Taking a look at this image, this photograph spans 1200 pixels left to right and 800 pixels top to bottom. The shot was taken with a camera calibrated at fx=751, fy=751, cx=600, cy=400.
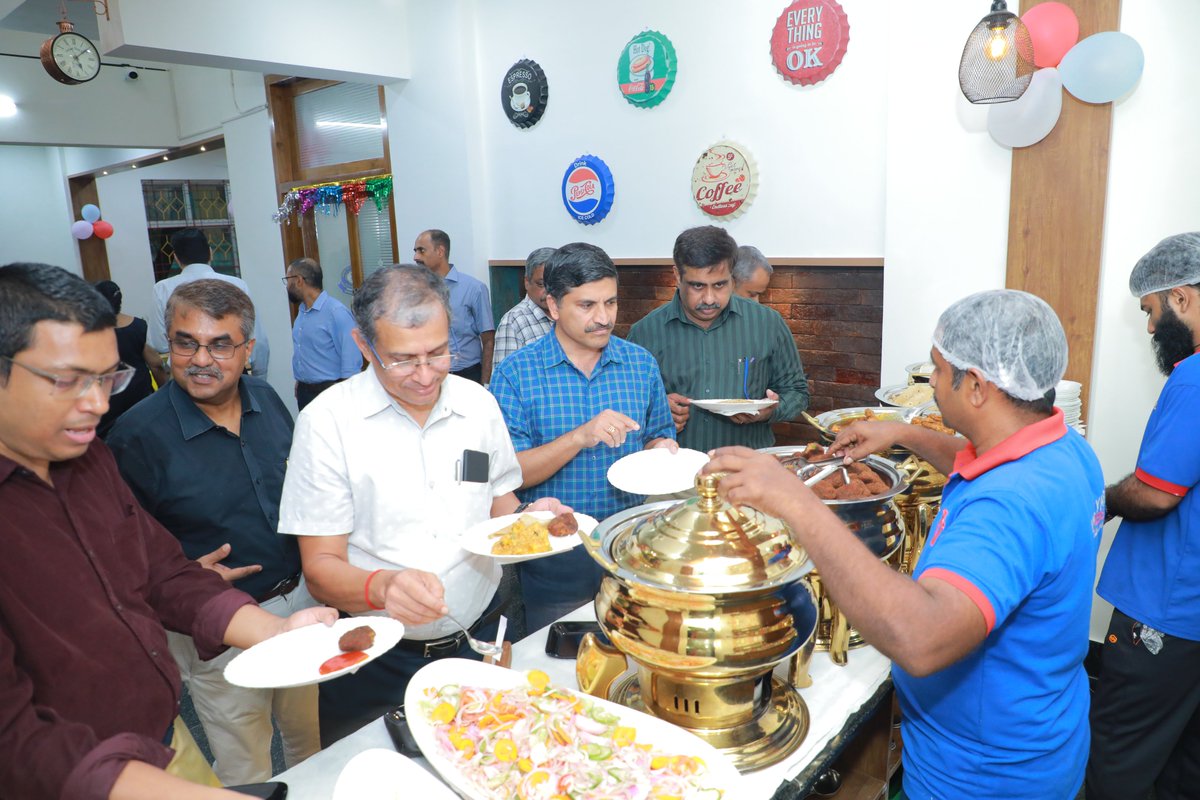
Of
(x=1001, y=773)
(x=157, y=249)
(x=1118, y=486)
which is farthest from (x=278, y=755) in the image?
(x=157, y=249)

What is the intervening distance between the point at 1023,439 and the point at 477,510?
131 cm

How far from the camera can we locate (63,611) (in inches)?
50.6

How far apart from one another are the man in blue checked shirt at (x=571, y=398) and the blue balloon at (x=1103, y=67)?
2.34 metres

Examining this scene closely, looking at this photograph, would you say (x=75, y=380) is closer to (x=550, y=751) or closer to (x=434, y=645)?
(x=550, y=751)

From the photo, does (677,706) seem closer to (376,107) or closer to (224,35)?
(224,35)

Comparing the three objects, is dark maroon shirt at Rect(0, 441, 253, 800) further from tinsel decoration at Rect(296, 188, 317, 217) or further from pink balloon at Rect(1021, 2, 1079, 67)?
tinsel decoration at Rect(296, 188, 317, 217)

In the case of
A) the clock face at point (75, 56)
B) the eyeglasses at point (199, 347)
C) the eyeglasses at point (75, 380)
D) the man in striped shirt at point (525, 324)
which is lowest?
the man in striped shirt at point (525, 324)

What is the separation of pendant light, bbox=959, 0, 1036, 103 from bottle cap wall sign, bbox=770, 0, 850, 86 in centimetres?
124

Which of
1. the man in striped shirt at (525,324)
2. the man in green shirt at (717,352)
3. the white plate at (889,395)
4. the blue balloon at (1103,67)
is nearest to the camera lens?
the white plate at (889,395)

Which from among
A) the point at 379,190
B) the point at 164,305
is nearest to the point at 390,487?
the point at 164,305

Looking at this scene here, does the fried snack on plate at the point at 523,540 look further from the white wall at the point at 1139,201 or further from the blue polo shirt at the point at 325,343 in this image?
the blue polo shirt at the point at 325,343

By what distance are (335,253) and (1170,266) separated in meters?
7.57

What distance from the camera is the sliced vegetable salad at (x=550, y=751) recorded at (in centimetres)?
112

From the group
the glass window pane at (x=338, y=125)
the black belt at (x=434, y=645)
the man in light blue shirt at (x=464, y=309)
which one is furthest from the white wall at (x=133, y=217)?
the black belt at (x=434, y=645)
